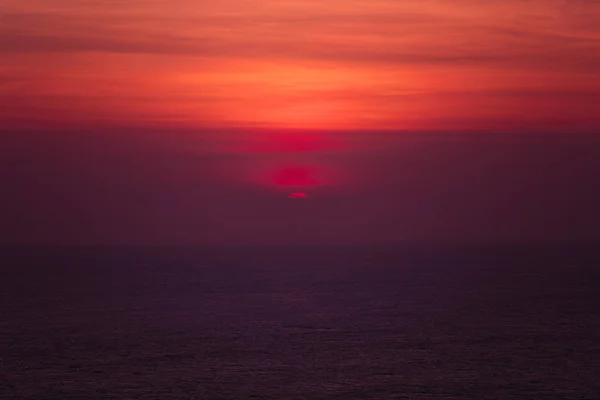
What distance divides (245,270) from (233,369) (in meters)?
123

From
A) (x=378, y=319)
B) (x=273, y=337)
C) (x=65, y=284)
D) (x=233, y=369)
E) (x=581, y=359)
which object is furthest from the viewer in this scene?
(x=65, y=284)

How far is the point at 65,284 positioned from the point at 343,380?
297ft

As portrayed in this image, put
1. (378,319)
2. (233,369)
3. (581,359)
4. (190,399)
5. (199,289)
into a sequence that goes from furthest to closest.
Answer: (199,289) → (378,319) → (581,359) → (233,369) → (190,399)

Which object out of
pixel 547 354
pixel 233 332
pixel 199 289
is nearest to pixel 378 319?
pixel 233 332

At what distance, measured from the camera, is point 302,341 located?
220 feet

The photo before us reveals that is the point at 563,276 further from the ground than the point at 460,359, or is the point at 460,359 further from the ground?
the point at 460,359

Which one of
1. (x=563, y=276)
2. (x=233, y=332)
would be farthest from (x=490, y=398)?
(x=563, y=276)

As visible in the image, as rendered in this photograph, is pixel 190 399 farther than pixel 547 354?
No

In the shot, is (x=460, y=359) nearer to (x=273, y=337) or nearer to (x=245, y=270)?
(x=273, y=337)

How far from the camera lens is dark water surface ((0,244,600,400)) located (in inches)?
1921

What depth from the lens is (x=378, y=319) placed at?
83.3m

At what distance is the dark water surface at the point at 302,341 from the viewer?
4878 centimetres

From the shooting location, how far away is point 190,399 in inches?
1793

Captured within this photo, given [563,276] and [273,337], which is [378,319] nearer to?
[273,337]
